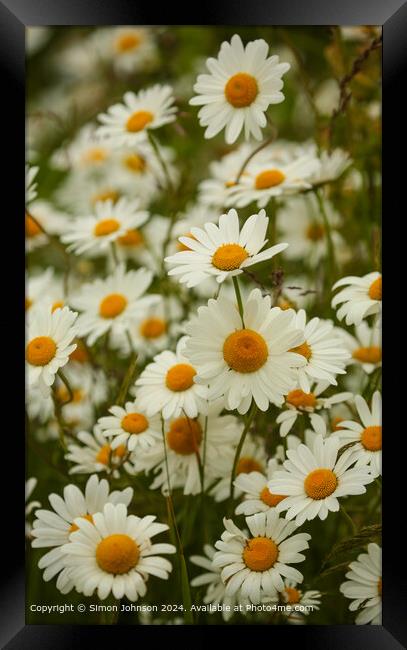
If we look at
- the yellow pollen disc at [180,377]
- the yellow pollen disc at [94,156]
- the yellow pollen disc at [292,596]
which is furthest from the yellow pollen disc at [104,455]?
the yellow pollen disc at [94,156]

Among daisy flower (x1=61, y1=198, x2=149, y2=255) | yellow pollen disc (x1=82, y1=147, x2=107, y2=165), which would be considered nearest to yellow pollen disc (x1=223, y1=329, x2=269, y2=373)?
→ daisy flower (x1=61, y1=198, x2=149, y2=255)

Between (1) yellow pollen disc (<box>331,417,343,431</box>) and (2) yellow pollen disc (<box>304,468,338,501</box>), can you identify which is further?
(1) yellow pollen disc (<box>331,417,343,431</box>)

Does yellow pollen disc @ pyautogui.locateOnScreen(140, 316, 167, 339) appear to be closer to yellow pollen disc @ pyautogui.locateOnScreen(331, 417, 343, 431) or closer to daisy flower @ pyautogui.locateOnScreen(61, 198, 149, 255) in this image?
daisy flower @ pyautogui.locateOnScreen(61, 198, 149, 255)

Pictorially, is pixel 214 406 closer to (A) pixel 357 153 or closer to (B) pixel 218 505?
(B) pixel 218 505

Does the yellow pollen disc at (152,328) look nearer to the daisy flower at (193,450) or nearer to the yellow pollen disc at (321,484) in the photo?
the daisy flower at (193,450)

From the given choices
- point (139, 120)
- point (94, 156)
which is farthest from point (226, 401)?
point (94, 156)
